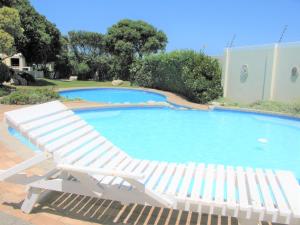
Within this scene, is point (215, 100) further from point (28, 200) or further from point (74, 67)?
point (74, 67)

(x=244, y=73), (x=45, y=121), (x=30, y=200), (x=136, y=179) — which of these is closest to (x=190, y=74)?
(x=244, y=73)

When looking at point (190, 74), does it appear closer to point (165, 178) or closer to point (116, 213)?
point (165, 178)

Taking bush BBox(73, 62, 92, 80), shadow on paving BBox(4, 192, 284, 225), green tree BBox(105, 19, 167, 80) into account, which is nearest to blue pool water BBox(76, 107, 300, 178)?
shadow on paving BBox(4, 192, 284, 225)

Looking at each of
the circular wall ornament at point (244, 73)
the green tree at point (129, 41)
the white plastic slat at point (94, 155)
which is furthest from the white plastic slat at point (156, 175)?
the green tree at point (129, 41)

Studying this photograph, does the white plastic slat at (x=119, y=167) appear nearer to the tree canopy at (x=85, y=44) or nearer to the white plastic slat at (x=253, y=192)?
the white plastic slat at (x=253, y=192)

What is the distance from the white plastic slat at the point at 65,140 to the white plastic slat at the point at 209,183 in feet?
5.80

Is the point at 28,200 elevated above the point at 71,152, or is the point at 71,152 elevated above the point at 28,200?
the point at 71,152

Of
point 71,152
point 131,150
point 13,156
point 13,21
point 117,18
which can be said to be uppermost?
point 117,18

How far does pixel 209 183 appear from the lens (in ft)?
11.9

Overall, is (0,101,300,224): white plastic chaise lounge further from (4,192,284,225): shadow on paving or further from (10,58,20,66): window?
(10,58,20,66): window

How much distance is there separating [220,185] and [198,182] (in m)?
0.25

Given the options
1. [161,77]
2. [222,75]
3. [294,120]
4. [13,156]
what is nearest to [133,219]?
[13,156]

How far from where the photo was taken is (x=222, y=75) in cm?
1803

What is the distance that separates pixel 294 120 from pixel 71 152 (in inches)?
421
